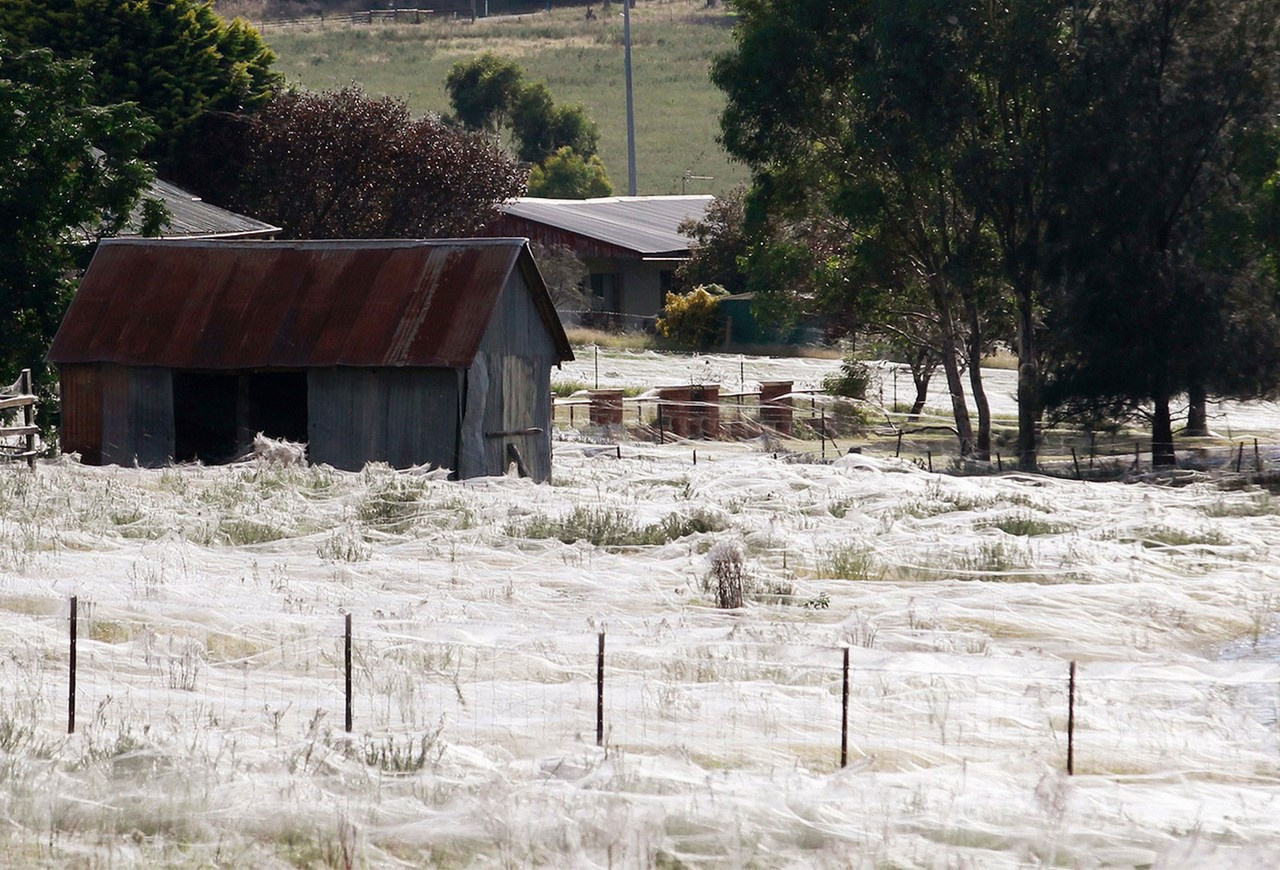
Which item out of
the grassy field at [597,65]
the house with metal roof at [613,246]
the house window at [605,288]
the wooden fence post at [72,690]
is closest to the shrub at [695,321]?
the house with metal roof at [613,246]

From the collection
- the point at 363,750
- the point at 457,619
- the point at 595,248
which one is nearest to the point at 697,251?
the point at 595,248

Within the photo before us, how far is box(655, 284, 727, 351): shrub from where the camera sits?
56.1 metres

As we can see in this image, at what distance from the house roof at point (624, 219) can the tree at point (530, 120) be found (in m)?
14.5

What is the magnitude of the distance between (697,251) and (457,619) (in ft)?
152

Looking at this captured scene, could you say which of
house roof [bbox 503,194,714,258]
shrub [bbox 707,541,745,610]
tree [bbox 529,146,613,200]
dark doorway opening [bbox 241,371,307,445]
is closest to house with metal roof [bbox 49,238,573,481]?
dark doorway opening [bbox 241,371,307,445]

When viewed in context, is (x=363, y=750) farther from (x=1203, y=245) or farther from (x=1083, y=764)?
(x=1203, y=245)

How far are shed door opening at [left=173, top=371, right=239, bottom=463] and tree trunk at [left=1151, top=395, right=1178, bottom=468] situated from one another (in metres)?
16.6

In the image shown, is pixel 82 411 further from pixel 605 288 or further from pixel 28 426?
pixel 605 288

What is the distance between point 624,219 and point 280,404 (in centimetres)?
4003

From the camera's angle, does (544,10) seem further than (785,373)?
Yes

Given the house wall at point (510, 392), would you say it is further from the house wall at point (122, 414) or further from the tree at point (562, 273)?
the tree at point (562, 273)

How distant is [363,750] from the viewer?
32.1 feet

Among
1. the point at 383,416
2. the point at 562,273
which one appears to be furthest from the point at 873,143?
the point at 562,273

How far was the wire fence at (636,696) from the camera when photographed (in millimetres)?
10375
